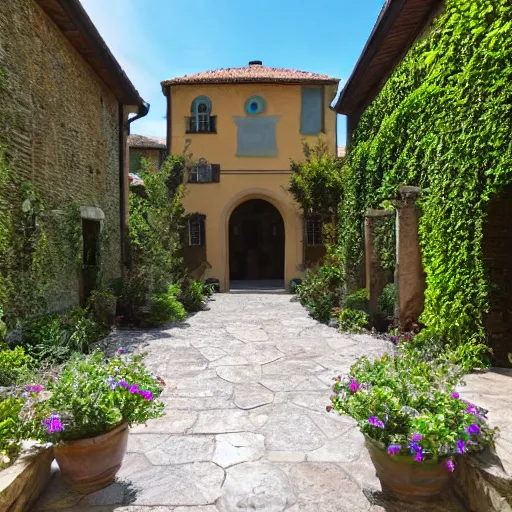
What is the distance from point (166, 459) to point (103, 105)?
26.1 feet

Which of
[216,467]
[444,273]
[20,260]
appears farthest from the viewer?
[20,260]

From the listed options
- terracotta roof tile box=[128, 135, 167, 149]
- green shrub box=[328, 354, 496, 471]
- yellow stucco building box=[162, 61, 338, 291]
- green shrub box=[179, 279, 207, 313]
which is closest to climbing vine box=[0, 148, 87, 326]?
green shrub box=[179, 279, 207, 313]

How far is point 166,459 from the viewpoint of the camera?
9.07 feet

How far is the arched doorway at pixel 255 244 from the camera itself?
1988cm

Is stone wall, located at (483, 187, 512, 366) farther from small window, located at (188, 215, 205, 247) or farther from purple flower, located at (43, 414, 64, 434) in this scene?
small window, located at (188, 215, 205, 247)

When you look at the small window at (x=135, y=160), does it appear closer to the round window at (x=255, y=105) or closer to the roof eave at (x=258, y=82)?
the roof eave at (x=258, y=82)

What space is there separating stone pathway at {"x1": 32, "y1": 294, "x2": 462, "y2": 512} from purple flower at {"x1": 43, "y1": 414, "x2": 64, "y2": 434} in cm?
50

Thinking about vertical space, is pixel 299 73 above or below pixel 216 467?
above

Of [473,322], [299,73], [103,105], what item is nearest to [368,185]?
[473,322]

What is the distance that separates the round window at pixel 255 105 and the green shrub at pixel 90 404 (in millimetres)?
12775

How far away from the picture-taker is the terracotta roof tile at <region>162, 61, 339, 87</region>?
13594 mm

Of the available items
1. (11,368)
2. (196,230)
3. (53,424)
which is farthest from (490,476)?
(196,230)

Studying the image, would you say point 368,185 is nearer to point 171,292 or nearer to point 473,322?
point 473,322

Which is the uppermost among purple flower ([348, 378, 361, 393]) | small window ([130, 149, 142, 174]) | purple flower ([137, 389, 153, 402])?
small window ([130, 149, 142, 174])
